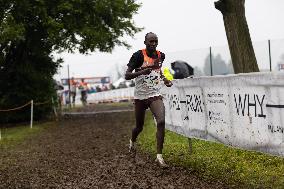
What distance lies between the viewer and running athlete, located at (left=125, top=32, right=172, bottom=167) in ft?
33.0

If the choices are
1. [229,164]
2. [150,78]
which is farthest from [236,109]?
[150,78]

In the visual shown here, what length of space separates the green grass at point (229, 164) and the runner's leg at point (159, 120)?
1.95 ft

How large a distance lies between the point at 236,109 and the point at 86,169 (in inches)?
122

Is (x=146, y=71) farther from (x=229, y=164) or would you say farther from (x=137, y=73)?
(x=229, y=164)

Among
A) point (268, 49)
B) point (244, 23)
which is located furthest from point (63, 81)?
point (244, 23)

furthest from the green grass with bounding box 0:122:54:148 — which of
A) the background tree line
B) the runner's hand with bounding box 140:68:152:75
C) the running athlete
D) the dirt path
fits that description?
the runner's hand with bounding box 140:68:152:75

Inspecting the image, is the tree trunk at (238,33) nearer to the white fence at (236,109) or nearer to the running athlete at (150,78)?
the white fence at (236,109)

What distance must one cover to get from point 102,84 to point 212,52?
46.8 m

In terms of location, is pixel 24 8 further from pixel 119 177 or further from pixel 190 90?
pixel 119 177

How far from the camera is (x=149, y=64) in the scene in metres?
10.2

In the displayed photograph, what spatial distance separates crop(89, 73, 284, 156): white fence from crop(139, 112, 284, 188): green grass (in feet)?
1.49

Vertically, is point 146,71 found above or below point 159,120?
above

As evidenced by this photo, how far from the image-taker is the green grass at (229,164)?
8630 millimetres

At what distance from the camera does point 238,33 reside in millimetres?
15938
